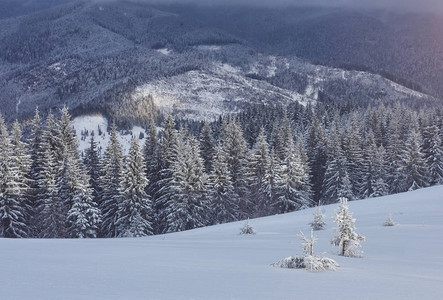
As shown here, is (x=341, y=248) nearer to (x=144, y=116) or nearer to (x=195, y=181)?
(x=195, y=181)

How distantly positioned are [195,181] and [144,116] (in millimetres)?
140979

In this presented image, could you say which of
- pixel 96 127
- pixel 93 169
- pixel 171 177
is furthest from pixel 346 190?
pixel 96 127

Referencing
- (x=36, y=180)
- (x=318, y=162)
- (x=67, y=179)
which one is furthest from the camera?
(x=318, y=162)

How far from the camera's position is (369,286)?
20.6ft

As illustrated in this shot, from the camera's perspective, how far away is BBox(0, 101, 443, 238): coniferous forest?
119ft

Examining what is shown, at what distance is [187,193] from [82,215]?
10501mm

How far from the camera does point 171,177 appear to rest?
1674 inches

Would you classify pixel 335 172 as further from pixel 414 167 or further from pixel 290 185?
pixel 290 185

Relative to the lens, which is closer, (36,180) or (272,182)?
(36,180)

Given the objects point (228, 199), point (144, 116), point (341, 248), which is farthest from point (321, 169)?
point (144, 116)

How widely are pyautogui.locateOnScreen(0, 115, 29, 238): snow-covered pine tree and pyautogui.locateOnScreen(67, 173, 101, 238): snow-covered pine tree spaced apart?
4.05 meters

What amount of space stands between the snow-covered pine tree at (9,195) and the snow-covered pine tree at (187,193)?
1386 cm

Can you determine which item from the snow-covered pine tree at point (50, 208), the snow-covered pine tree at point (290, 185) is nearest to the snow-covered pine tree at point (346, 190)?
the snow-covered pine tree at point (290, 185)

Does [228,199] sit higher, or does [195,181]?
[195,181]
